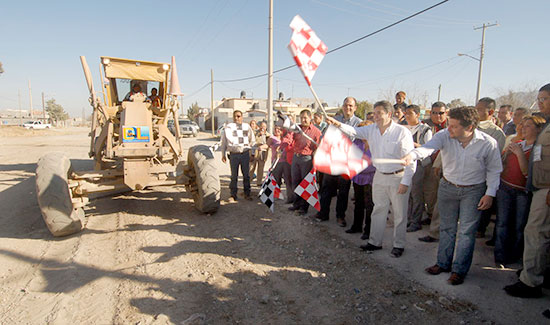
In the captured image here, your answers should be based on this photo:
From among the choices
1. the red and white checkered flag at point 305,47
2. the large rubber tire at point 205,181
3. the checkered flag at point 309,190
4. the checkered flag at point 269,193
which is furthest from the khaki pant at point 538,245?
the large rubber tire at point 205,181

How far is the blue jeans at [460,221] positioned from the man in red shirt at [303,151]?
2364 mm

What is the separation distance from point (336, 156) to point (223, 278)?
6.01 ft

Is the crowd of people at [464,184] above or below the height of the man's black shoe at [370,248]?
above

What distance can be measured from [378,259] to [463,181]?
1366 millimetres

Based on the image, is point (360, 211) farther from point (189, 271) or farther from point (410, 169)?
point (189, 271)

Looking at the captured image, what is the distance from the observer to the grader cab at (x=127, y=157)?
4.18 m

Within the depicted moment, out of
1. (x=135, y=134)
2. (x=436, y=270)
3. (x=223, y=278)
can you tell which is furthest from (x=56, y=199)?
(x=436, y=270)

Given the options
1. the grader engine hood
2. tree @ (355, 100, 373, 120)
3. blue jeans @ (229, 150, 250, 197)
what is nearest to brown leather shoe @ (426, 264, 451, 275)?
blue jeans @ (229, 150, 250, 197)

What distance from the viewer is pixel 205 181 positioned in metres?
4.98

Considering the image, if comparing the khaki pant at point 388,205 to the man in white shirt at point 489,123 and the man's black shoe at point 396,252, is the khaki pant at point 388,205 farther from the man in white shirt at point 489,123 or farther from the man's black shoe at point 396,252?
the man in white shirt at point 489,123

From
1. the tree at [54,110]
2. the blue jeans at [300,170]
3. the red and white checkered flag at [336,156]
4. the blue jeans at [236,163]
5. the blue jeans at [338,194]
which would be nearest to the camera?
the red and white checkered flag at [336,156]

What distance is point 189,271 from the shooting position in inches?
134

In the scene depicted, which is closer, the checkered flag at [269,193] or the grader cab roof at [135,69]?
the checkered flag at [269,193]

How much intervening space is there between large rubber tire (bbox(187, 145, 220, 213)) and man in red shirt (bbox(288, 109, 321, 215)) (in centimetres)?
141
